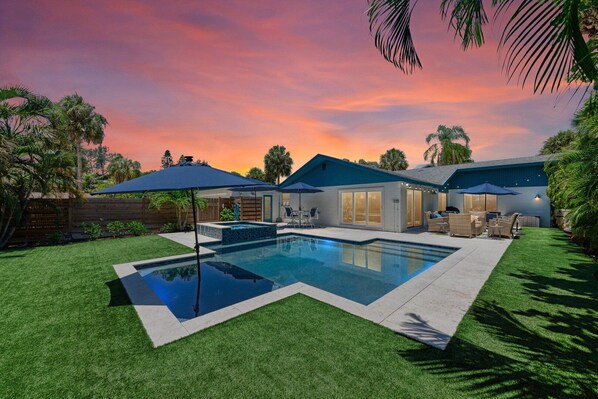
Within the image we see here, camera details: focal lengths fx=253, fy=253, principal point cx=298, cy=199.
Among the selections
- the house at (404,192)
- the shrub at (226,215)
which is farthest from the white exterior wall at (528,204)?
the shrub at (226,215)

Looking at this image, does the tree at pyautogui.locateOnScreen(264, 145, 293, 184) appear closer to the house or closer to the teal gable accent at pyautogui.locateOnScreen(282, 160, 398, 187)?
the house

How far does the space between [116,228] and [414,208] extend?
687 inches

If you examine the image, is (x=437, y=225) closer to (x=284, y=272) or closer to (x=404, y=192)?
(x=404, y=192)

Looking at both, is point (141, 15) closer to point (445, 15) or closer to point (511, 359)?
point (445, 15)

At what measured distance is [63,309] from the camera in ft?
14.5

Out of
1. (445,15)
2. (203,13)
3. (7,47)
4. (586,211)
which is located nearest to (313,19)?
(445,15)

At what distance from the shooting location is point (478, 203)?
67.1ft

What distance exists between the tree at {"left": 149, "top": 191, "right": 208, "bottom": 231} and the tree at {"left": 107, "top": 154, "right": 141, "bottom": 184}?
30399mm

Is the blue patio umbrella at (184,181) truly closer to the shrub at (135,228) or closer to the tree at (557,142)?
the shrub at (135,228)

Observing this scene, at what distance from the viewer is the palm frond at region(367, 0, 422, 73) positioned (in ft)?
10.2

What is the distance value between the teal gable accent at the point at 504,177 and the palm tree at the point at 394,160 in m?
17.5

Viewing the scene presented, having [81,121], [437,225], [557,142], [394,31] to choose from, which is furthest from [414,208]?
[81,121]

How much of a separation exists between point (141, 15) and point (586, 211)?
45.2ft

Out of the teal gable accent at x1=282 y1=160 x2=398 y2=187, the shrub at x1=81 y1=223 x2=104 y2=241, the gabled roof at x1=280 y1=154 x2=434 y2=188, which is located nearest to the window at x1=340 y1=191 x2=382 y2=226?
the teal gable accent at x1=282 y1=160 x2=398 y2=187
